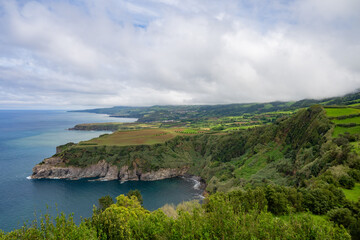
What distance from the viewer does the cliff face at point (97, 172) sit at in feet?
388

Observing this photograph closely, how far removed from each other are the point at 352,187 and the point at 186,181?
86.5 metres

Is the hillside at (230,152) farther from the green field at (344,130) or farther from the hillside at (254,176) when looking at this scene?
the green field at (344,130)

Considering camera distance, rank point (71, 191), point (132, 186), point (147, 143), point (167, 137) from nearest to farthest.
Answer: point (71, 191) < point (132, 186) < point (147, 143) < point (167, 137)

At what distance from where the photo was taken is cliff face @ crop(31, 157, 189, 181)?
118188mm

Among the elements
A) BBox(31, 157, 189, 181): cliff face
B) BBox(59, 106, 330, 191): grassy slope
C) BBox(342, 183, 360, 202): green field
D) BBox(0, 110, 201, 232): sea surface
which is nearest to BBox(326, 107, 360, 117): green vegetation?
BBox(59, 106, 330, 191): grassy slope

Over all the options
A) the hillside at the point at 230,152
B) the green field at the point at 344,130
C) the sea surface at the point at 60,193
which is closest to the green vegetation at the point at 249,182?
the green field at the point at 344,130

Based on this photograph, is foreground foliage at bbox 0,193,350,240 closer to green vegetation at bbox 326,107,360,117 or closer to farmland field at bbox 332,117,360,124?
farmland field at bbox 332,117,360,124

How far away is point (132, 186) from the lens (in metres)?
110

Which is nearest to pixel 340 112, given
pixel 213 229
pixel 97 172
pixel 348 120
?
pixel 348 120

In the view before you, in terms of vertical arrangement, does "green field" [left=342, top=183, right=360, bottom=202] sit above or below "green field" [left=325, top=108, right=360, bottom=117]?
below

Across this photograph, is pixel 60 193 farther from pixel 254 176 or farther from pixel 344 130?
pixel 344 130

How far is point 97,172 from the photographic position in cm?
12400

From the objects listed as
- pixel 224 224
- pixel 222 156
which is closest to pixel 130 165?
pixel 222 156

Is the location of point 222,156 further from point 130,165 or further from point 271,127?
point 130,165
